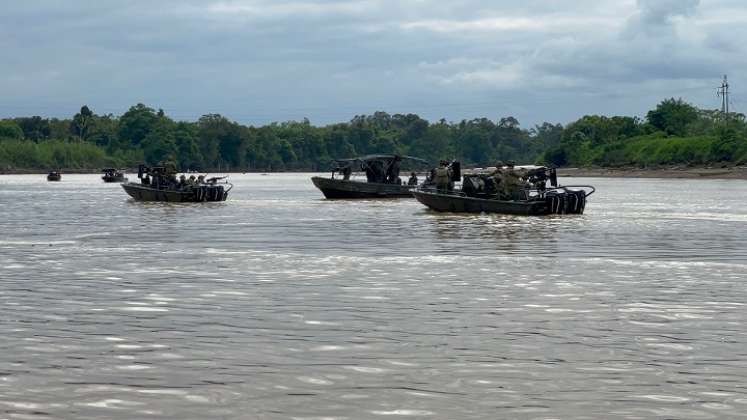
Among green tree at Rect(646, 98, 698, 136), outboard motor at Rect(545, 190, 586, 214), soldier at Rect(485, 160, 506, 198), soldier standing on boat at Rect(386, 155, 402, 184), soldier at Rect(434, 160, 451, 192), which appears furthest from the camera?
green tree at Rect(646, 98, 698, 136)

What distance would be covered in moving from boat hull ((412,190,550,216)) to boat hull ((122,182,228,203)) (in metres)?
14.1

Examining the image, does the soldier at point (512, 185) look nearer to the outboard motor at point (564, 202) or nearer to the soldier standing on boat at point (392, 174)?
the outboard motor at point (564, 202)

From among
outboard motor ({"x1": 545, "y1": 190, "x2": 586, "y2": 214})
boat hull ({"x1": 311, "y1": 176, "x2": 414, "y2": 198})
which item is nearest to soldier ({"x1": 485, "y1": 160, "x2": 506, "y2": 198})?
outboard motor ({"x1": 545, "y1": 190, "x2": 586, "y2": 214})

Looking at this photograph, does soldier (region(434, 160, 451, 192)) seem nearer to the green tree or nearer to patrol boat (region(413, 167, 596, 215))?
patrol boat (region(413, 167, 596, 215))

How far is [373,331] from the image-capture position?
1337 cm

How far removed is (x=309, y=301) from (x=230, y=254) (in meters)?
9.32

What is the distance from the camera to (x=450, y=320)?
14.2m

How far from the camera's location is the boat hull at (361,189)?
62.5 metres

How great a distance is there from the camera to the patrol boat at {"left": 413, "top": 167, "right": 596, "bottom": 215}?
43188mm

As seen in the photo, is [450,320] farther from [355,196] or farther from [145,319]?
[355,196]

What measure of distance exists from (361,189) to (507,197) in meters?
20.4

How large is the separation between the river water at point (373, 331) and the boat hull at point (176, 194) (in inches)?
1093

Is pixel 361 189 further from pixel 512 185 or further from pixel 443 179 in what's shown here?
pixel 512 185

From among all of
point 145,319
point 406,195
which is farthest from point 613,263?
point 406,195
